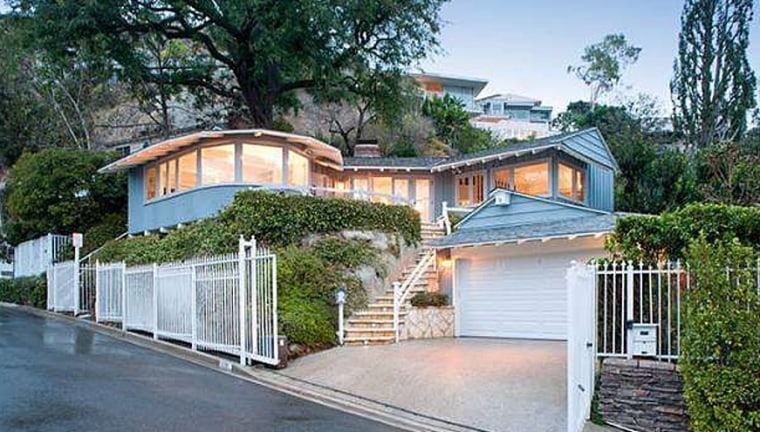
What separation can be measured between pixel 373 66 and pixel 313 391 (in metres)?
20.9

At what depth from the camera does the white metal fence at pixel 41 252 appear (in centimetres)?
2494

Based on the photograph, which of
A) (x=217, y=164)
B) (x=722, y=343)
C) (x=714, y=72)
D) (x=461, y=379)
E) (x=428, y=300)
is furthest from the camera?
(x=714, y=72)

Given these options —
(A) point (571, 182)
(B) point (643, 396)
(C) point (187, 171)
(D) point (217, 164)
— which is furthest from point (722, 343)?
(A) point (571, 182)

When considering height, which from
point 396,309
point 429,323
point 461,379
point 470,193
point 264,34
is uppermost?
point 264,34

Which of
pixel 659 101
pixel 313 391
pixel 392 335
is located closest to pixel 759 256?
pixel 313 391

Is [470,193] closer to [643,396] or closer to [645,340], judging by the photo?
[645,340]

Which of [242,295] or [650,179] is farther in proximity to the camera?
[650,179]

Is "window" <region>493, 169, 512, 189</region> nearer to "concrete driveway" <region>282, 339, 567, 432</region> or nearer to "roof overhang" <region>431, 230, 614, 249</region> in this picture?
"roof overhang" <region>431, 230, 614, 249</region>

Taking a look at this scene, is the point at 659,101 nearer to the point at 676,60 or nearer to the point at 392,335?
the point at 676,60

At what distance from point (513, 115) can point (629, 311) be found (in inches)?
2692

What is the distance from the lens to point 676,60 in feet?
116

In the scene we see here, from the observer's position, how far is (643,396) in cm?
809

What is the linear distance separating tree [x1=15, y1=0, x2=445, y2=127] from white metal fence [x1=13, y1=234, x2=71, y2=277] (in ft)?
25.3

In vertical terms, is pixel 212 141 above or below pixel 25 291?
above
